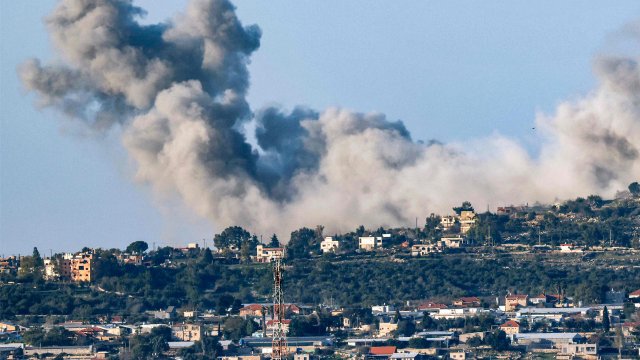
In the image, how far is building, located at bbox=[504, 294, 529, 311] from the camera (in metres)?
114

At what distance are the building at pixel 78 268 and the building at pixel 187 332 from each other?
17.4 m

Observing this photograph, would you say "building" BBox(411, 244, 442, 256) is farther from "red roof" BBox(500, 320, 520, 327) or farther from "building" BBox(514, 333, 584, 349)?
"building" BBox(514, 333, 584, 349)

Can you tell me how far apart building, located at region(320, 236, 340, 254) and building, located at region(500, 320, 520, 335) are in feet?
85.9

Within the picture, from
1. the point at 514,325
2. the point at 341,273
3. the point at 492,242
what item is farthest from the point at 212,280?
the point at 514,325

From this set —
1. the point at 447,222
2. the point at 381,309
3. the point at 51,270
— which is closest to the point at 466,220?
the point at 447,222

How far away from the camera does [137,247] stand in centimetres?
13350

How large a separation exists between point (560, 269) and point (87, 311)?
77.6ft

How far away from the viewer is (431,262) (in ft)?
410

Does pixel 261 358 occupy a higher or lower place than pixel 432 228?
lower

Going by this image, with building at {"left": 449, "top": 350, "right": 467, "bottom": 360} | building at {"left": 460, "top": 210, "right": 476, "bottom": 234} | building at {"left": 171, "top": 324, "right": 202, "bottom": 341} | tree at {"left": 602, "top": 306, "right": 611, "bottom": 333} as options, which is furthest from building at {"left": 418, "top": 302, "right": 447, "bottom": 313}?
building at {"left": 460, "top": 210, "right": 476, "bottom": 234}

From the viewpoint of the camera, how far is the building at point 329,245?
427 feet

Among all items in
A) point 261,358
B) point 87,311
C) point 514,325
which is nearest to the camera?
point 261,358

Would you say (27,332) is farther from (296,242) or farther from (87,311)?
(296,242)

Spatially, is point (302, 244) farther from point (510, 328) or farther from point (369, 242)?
point (510, 328)
